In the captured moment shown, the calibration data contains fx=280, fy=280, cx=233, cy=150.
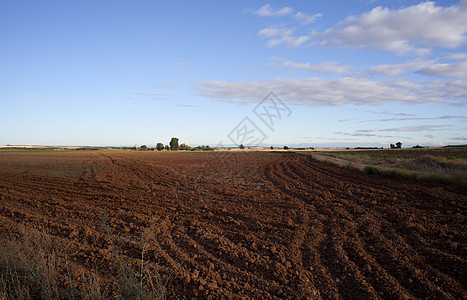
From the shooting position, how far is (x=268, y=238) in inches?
239

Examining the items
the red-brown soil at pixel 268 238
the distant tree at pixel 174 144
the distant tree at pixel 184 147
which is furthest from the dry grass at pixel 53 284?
the distant tree at pixel 174 144

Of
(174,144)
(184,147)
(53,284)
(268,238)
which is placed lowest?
(268,238)

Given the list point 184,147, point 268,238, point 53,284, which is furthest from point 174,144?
point 53,284

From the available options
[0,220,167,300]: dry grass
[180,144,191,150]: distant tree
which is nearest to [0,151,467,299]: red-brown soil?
[0,220,167,300]: dry grass

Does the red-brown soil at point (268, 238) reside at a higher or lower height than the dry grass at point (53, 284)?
lower

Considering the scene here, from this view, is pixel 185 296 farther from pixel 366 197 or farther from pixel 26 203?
pixel 366 197

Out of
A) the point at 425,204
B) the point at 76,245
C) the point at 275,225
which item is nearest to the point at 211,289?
the point at 76,245

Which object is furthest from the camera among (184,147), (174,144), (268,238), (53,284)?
(174,144)

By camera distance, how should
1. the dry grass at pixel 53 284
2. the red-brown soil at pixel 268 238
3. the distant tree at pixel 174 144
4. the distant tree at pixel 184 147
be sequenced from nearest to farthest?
the dry grass at pixel 53 284, the red-brown soil at pixel 268 238, the distant tree at pixel 184 147, the distant tree at pixel 174 144

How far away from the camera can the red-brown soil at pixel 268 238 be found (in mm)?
4086

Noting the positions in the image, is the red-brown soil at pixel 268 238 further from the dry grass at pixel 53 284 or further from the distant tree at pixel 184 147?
the distant tree at pixel 184 147

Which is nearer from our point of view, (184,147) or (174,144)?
(184,147)

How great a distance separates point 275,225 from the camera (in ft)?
23.3

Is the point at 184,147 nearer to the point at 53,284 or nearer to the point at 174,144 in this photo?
the point at 174,144
